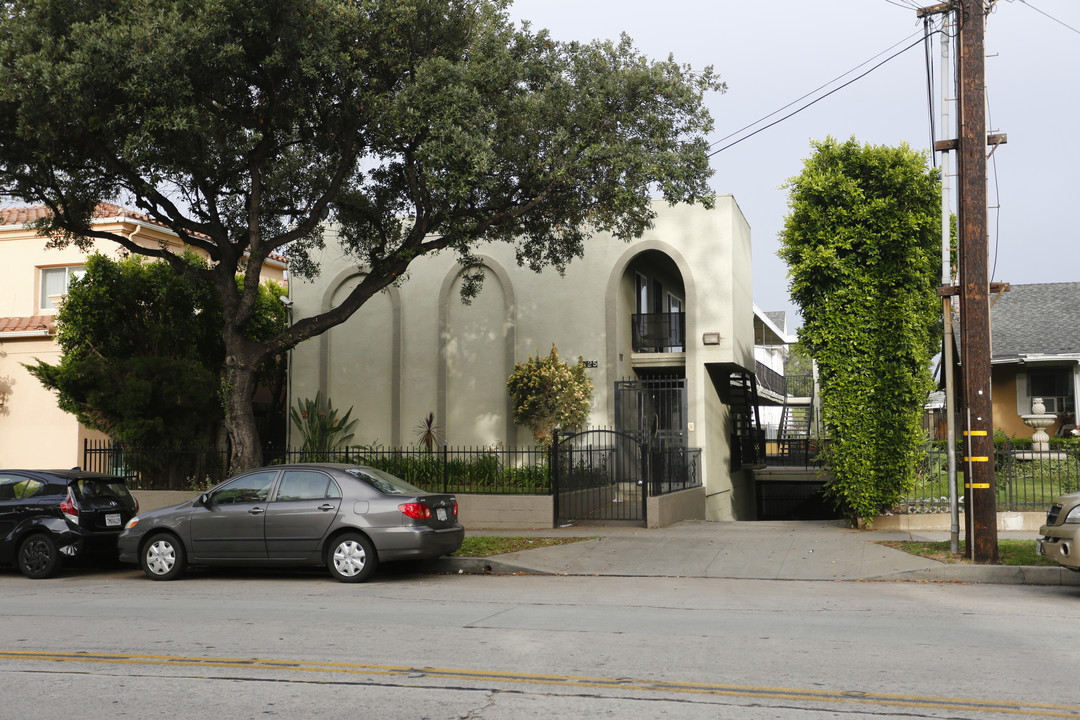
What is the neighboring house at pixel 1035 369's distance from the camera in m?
25.2

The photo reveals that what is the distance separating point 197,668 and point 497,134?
33.4 ft

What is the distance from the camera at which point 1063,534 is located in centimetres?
1022

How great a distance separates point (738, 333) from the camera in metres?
22.2

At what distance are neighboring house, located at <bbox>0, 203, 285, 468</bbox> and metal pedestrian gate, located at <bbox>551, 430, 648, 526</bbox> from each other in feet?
41.0

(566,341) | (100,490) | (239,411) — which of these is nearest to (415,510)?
(100,490)

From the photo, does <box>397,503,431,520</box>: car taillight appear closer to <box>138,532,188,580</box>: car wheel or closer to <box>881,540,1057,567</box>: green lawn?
<box>138,532,188,580</box>: car wheel

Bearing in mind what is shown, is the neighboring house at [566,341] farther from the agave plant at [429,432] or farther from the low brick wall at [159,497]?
the low brick wall at [159,497]

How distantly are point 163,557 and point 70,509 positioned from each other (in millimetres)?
1667

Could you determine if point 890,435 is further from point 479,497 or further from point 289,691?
point 289,691

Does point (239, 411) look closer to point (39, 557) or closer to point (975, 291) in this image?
point (39, 557)

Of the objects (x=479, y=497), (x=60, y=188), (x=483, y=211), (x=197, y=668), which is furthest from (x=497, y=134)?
(x=197, y=668)

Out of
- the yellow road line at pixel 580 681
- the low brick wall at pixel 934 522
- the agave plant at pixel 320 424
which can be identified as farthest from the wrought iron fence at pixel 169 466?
the low brick wall at pixel 934 522

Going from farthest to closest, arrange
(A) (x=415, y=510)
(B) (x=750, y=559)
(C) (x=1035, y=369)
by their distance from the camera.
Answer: (C) (x=1035, y=369), (B) (x=750, y=559), (A) (x=415, y=510)

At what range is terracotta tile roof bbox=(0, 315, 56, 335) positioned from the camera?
23.3 metres
